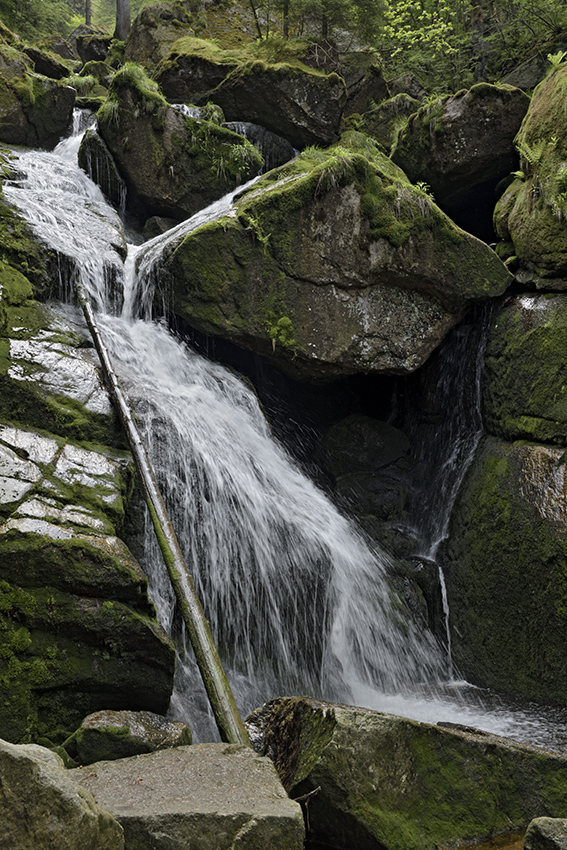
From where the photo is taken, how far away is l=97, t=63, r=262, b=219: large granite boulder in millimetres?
10289

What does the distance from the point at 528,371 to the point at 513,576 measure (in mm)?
2489

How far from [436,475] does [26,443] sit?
558cm

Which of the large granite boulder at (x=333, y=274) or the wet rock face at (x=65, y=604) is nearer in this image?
the wet rock face at (x=65, y=604)

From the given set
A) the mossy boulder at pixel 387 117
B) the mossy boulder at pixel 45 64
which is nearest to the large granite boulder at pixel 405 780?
the mossy boulder at pixel 387 117

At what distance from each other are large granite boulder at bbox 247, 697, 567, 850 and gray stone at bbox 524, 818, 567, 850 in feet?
2.50

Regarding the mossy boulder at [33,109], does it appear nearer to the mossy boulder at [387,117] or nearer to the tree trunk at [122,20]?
the mossy boulder at [387,117]

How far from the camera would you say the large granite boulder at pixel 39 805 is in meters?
1.65

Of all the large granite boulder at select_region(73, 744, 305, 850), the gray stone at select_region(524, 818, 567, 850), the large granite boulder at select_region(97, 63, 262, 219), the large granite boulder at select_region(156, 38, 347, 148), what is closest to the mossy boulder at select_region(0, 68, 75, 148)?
the large granite boulder at select_region(97, 63, 262, 219)

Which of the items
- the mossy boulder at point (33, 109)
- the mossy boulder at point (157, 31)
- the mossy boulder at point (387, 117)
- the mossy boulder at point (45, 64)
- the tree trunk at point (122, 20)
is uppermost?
the tree trunk at point (122, 20)

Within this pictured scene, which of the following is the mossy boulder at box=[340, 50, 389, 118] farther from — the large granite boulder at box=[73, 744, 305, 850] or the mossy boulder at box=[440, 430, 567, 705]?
the large granite boulder at box=[73, 744, 305, 850]

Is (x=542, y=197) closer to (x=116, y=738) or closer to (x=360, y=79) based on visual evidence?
(x=116, y=738)

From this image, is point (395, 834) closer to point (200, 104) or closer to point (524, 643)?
point (524, 643)

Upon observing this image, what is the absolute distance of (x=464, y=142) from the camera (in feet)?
31.2

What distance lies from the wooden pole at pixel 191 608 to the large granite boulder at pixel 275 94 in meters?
8.75
